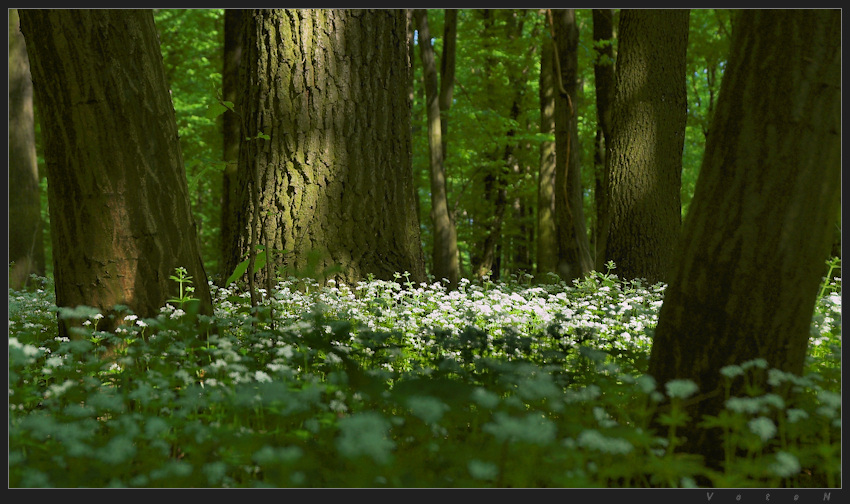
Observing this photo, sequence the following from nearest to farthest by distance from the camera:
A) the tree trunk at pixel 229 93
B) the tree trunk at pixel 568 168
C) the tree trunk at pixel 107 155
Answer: the tree trunk at pixel 107 155 → the tree trunk at pixel 568 168 → the tree trunk at pixel 229 93

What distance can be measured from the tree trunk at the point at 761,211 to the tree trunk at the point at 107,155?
9.19ft

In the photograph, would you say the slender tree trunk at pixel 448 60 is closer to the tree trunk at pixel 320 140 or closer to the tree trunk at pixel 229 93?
the tree trunk at pixel 229 93

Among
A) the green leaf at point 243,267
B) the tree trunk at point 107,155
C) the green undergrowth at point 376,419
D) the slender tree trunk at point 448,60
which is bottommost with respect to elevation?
the green undergrowth at point 376,419

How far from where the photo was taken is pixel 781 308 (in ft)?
8.82

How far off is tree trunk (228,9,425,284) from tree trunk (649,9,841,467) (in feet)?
10.3

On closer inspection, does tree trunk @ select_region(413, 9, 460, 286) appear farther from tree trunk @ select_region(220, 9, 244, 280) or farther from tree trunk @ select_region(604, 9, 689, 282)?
tree trunk @ select_region(220, 9, 244, 280)

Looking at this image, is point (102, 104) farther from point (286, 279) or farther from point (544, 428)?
point (544, 428)

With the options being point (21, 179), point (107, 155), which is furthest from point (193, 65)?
point (107, 155)

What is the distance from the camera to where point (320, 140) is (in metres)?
5.44

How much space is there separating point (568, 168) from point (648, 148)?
4.53 feet

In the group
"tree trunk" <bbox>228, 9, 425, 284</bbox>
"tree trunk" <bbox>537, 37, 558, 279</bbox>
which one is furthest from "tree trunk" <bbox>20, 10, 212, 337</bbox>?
"tree trunk" <bbox>537, 37, 558, 279</bbox>

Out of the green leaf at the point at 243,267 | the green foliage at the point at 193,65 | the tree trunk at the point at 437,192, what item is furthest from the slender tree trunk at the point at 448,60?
the green foliage at the point at 193,65

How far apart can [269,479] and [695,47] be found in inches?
613

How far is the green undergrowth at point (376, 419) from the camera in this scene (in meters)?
2.14
